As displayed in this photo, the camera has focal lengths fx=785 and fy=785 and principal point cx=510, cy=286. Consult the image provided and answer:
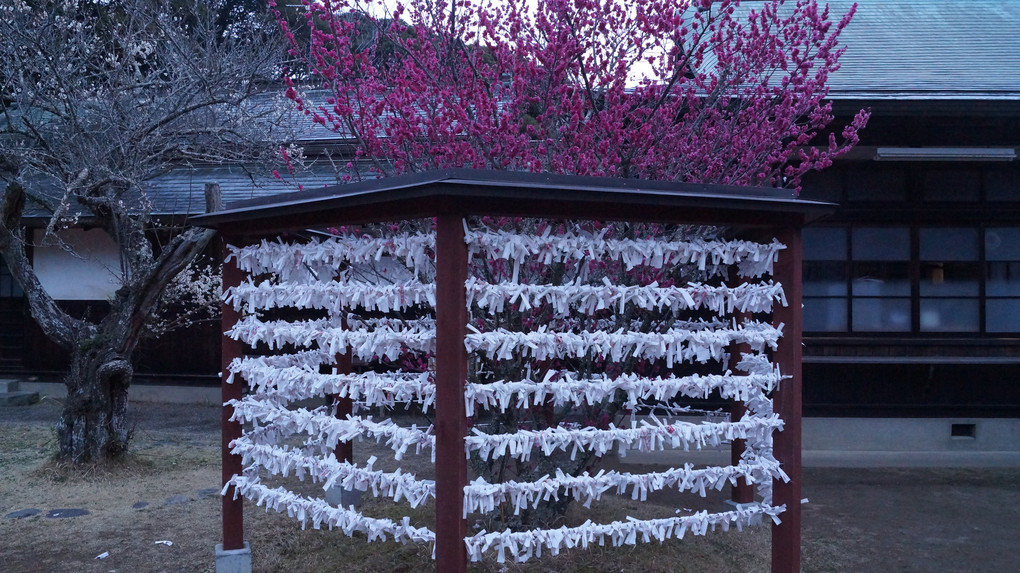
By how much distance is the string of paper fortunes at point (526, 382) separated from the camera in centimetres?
353

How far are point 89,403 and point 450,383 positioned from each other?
17.3ft

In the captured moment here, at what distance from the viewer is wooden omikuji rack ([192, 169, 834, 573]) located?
3395 mm

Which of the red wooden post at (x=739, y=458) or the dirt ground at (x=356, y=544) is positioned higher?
the red wooden post at (x=739, y=458)

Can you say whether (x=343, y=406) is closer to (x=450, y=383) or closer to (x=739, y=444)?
(x=450, y=383)

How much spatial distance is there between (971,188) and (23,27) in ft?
32.3

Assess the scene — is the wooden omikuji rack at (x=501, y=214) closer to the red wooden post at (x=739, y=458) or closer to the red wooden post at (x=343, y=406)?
the red wooden post at (x=739, y=458)

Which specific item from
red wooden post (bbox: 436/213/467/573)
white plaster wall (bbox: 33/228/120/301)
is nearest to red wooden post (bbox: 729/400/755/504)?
red wooden post (bbox: 436/213/467/573)

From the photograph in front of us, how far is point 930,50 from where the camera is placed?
31.3 feet

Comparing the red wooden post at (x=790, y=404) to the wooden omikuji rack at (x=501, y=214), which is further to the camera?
the red wooden post at (x=790, y=404)

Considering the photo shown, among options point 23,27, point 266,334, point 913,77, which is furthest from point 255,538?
point 913,77

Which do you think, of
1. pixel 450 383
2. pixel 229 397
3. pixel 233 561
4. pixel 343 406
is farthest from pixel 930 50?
pixel 233 561

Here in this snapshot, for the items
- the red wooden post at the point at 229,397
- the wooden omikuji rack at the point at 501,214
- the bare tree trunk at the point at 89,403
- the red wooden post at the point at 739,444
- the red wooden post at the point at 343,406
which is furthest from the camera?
the bare tree trunk at the point at 89,403

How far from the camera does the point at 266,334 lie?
4.30 m

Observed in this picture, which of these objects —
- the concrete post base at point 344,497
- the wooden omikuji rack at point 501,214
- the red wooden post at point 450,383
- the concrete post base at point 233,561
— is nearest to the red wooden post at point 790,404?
the wooden omikuji rack at point 501,214
